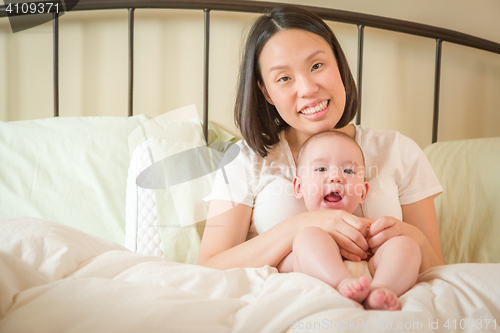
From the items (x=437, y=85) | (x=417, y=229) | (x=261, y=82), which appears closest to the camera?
(x=417, y=229)

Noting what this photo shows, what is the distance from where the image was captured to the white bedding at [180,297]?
483 millimetres

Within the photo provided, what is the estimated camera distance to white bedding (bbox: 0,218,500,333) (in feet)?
1.59

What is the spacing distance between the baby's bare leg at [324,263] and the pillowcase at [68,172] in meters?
0.64

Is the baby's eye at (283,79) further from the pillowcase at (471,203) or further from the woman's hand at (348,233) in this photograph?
the pillowcase at (471,203)

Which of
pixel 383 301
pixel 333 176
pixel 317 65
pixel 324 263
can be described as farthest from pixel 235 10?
pixel 383 301

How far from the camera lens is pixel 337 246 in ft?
2.52

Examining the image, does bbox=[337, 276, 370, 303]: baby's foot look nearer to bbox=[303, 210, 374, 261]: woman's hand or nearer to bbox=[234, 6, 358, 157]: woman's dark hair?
bbox=[303, 210, 374, 261]: woman's hand

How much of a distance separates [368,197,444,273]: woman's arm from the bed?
10 centimetres

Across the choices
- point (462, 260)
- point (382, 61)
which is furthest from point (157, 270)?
point (382, 61)

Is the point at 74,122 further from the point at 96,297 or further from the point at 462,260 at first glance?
the point at 462,260

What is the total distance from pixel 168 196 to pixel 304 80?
552 millimetres

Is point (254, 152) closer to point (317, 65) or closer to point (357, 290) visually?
point (317, 65)

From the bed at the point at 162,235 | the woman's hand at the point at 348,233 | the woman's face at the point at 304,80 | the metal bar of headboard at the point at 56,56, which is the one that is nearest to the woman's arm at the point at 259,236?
the woman's hand at the point at 348,233

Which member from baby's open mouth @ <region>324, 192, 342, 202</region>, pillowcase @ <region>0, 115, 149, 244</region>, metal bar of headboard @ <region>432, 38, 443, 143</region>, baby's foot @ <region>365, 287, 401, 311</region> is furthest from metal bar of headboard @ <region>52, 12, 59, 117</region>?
metal bar of headboard @ <region>432, 38, 443, 143</region>
